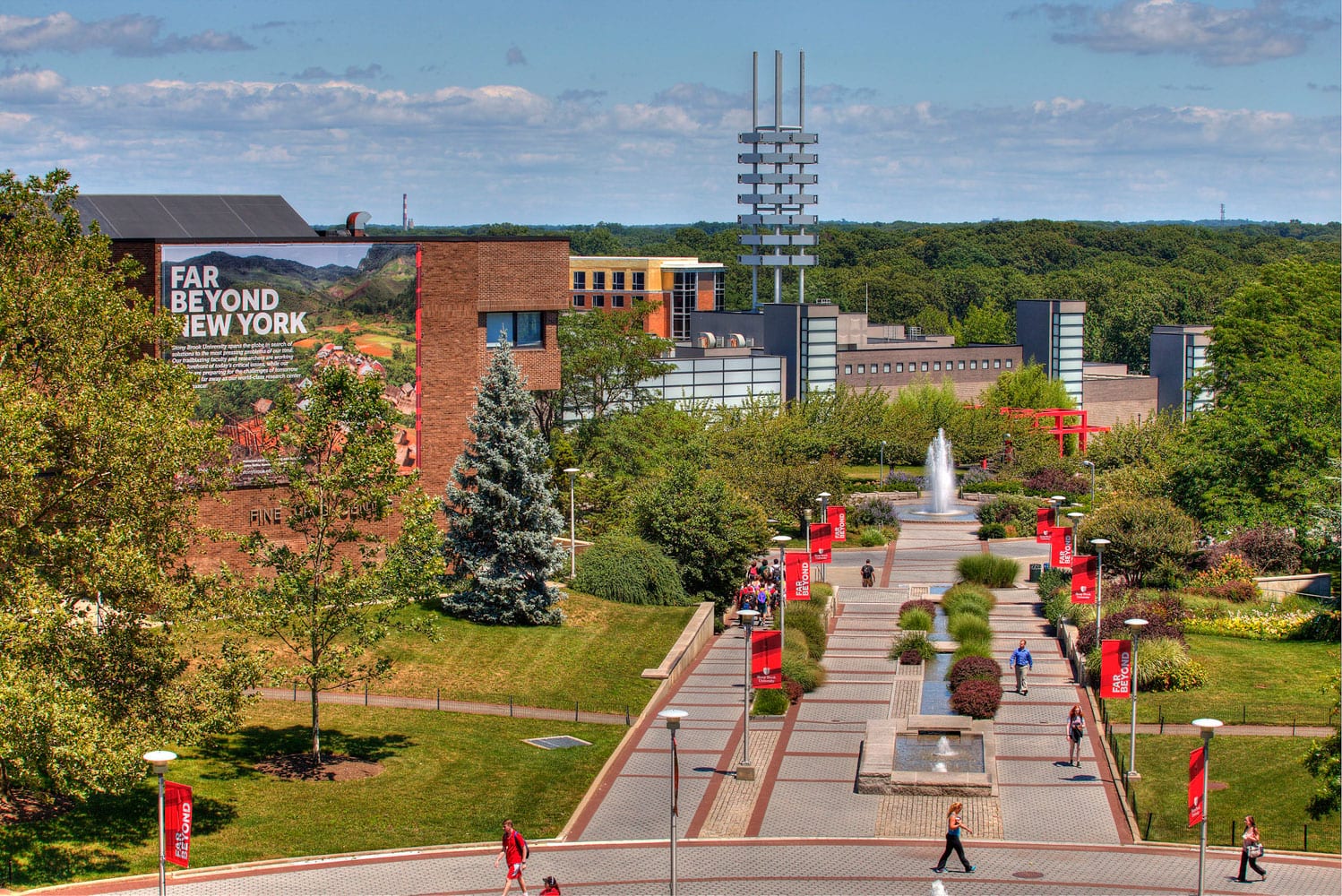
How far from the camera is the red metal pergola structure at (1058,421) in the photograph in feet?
305

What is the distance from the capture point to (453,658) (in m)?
41.2

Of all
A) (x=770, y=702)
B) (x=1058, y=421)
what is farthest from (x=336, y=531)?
(x=1058, y=421)

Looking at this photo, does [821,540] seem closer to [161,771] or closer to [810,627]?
[810,627]

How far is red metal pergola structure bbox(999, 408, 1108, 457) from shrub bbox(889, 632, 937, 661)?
48.5m

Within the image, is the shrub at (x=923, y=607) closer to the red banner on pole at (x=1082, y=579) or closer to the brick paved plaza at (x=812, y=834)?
the red banner on pole at (x=1082, y=579)

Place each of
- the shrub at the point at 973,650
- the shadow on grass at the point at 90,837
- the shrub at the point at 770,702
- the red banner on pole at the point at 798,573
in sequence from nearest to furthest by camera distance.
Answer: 1. the shadow on grass at the point at 90,837
2. the shrub at the point at 770,702
3. the shrub at the point at 973,650
4. the red banner on pole at the point at 798,573

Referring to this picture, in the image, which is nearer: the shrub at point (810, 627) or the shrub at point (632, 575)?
the shrub at point (810, 627)

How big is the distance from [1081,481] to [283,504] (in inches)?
2100

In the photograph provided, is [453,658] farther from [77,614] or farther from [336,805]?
[77,614]

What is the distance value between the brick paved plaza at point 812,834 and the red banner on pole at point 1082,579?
3.20 m

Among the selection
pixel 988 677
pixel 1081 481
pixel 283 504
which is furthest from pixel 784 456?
pixel 283 504

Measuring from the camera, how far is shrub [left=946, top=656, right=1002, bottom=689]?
40.1 m

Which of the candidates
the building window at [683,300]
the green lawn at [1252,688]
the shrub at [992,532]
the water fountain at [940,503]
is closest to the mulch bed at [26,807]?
the green lawn at [1252,688]

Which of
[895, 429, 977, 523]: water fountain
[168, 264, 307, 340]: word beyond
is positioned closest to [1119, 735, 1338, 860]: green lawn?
[168, 264, 307, 340]: word beyond
